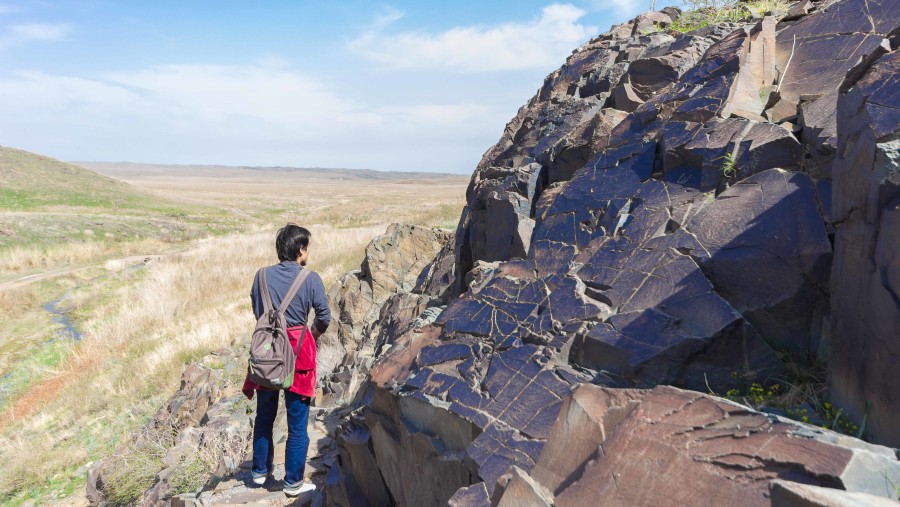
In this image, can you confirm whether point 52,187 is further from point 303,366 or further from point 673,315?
point 673,315

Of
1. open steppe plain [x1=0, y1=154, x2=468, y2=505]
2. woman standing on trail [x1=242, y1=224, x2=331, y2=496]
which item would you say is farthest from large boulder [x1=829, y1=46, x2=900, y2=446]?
open steppe plain [x1=0, y1=154, x2=468, y2=505]

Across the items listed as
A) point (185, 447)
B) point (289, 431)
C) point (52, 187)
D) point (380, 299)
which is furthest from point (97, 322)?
point (52, 187)

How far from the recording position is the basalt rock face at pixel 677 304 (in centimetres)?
265

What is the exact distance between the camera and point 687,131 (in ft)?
20.1

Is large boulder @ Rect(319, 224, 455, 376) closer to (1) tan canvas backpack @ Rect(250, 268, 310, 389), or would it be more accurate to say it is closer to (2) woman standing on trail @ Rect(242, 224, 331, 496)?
(2) woman standing on trail @ Rect(242, 224, 331, 496)

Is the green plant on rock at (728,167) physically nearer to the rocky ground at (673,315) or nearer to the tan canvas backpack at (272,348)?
the rocky ground at (673,315)

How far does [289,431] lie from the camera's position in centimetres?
514

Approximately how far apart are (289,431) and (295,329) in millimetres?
971

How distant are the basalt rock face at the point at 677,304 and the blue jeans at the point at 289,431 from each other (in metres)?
0.50

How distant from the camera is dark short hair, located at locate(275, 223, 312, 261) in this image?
16.3 feet

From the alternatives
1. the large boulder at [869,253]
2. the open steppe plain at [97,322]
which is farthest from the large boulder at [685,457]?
the open steppe plain at [97,322]

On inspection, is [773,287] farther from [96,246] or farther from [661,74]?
[96,246]

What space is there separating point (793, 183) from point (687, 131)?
149 cm

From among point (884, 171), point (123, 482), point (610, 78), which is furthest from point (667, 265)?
point (123, 482)
